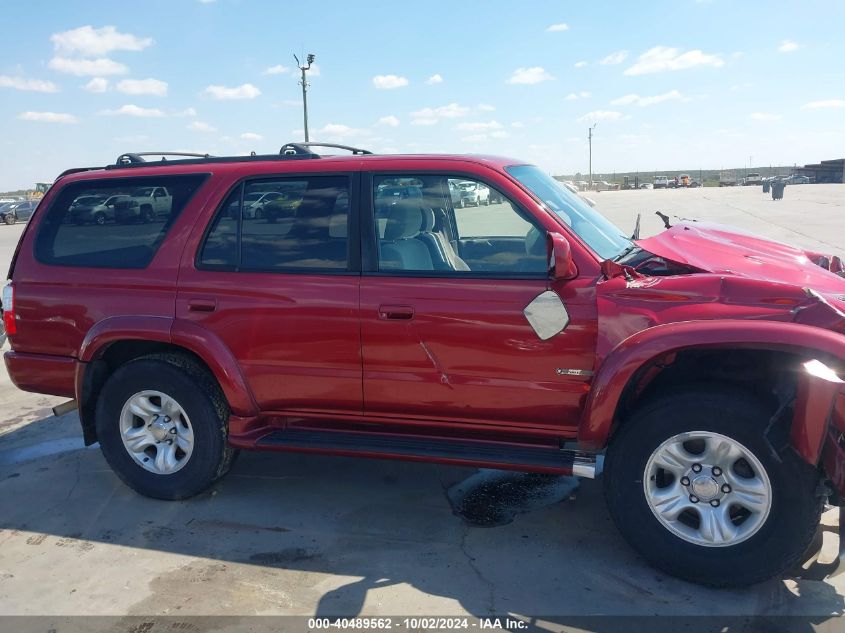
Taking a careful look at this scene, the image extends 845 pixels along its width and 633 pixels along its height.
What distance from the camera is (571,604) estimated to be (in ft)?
10.2

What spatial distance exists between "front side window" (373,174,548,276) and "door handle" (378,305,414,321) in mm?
214

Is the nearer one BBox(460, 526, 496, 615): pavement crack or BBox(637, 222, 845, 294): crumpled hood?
BBox(460, 526, 496, 615): pavement crack

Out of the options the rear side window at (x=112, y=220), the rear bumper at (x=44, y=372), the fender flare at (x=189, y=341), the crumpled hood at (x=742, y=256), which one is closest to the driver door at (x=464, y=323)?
the crumpled hood at (x=742, y=256)

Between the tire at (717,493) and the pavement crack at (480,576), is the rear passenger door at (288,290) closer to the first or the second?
the pavement crack at (480,576)

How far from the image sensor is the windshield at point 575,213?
3.62 m

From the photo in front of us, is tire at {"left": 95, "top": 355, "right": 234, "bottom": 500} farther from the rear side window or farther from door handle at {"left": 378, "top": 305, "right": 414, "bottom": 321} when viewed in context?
door handle at {"left": 378, "top": 305, "right": 414, "bottom": 321}

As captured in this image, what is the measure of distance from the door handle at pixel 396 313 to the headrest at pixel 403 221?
1.35 feet

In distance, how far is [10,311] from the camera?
4.38 metres

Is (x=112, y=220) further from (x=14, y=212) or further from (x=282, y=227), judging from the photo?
(x=14, y=212)

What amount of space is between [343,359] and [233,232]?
994 mm

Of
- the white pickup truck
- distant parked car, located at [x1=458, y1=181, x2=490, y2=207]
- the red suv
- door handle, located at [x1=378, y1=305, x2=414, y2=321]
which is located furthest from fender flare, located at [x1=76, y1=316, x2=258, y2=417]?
distant parked car, located at [x1=458, y1=181, x2=490, y2=207]

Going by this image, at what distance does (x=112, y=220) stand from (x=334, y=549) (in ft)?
7.78

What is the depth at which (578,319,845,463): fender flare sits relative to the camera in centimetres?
288

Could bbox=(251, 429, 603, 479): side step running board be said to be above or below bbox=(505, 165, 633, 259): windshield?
below
